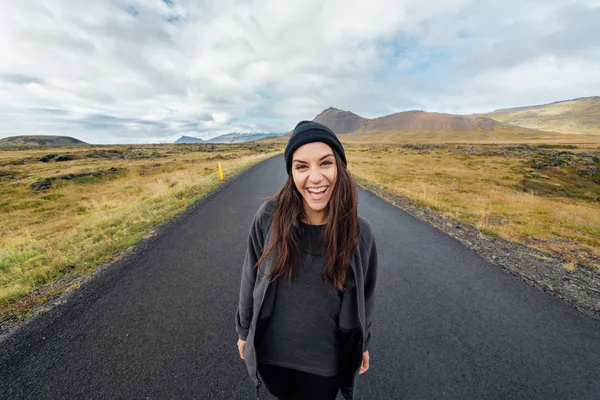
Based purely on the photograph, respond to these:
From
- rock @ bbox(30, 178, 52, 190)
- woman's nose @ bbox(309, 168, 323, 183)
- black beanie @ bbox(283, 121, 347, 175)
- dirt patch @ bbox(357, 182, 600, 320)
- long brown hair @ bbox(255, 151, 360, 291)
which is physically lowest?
dirt patch @ bbox(357, 182, 600, 320)

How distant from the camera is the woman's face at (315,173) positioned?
1.64m

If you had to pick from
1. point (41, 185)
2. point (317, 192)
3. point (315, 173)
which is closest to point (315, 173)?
A: point (315, 173)

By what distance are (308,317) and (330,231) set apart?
0.59m

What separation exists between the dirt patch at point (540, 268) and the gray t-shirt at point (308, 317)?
4.03 m

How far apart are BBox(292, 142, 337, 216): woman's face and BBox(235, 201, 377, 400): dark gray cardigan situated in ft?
0.75

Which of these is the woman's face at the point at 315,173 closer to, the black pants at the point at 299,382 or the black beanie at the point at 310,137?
the black beanie at the point at 310,137

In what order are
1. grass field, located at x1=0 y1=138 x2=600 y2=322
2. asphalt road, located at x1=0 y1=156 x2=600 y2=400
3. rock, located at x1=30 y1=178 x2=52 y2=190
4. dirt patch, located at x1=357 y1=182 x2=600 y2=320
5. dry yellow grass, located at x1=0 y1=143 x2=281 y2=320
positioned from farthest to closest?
rock, located at x1=30 y1=178 x2=52 y2=190
grass field, located at x1=0 y1=138 x2=600 y2=322
dry yellow grass, located at x1=0 y1=143 x2=281 y2=320
dirt patch, located at x1=357 y1=182 x2=600 y2=320
asphalt road, located at x1=0 y1=156 x2=600 y2=400

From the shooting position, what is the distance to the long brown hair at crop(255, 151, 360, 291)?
5.24 ft

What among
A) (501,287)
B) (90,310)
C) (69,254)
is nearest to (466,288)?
(501,287)

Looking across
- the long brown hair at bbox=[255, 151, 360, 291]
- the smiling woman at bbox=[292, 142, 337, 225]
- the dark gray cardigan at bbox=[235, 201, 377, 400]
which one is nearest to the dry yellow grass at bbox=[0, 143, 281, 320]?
the dark gray cardigan at bbox=[235, 201, 377, 400]

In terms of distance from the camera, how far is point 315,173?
64.5 inches

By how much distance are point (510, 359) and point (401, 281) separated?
1.64 meters

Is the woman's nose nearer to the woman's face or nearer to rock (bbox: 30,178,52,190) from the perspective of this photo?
the woman's face

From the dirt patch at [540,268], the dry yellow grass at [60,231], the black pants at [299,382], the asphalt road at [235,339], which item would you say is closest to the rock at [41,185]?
the dry yellow grass at [60,231]
